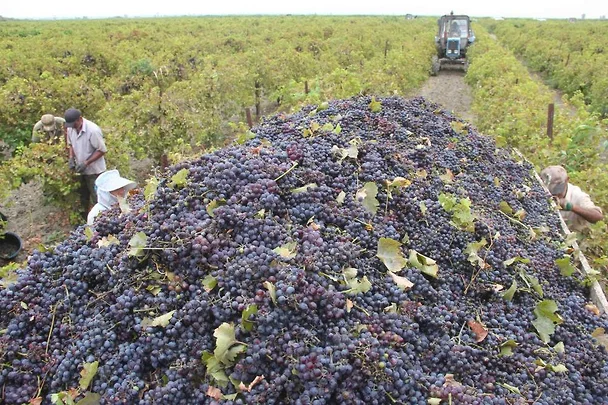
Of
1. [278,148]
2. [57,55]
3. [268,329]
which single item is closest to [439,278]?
[268,329]

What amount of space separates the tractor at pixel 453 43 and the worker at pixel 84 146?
1740cm

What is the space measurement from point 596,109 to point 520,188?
12.4 meters

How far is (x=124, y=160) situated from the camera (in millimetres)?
7238

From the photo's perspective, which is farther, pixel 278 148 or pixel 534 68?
pixel 534 68

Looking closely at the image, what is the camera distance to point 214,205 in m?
2.38

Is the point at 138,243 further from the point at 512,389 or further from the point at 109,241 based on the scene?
the point at 512,389

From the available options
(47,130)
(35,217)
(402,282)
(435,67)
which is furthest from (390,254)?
(435,67)

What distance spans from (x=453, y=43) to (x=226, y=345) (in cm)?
2252

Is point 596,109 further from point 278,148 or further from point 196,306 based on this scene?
point 196,306

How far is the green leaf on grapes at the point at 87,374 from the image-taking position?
1906 millimetres

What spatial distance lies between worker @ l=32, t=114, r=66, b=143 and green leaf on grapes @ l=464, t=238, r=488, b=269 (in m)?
6.28

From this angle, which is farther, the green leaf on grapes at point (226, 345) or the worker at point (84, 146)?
the worker at point (84, 146)

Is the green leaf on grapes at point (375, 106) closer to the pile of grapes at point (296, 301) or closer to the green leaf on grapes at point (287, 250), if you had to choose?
the pile of grapes at point (296, 301)

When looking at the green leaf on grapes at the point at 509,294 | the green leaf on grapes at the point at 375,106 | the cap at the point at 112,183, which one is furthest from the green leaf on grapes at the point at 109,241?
the green leaf on grapes at the point at 375,106
